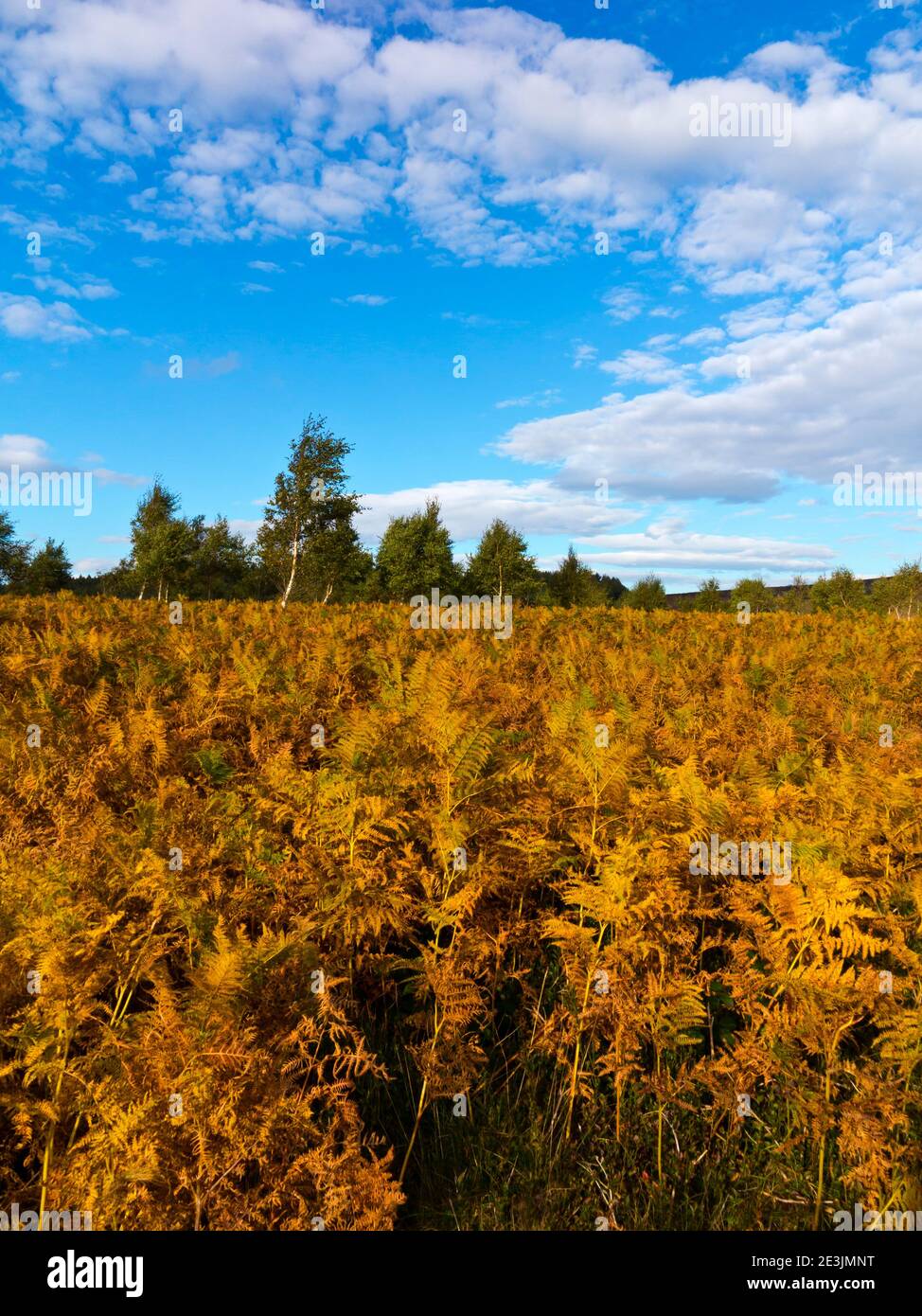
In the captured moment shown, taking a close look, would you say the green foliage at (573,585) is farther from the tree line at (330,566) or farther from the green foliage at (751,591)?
the green foliage at (751,591)

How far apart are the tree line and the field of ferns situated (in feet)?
52.8

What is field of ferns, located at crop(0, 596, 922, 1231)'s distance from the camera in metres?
2.13

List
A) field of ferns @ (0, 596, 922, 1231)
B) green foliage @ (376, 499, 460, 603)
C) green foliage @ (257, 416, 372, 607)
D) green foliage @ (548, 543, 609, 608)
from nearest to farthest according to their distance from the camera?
field of ferns @ (0, 596, 922, 1231)
green foliage @ (257, 416, 372, 607)
green foliage @ (376, 499, 460, 603)
green foliage @ (548, 543, 609, 608)

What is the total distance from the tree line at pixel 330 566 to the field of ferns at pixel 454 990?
16094 millimetres

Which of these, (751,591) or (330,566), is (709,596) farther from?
(330,566)

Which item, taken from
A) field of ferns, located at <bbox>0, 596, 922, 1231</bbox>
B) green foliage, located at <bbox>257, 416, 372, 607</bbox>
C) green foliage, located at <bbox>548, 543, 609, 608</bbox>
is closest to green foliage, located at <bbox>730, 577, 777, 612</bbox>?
green foliage, located at <bbox>548, 543, 609, 608</bbox>

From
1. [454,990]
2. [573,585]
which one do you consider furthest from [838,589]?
[454,990]

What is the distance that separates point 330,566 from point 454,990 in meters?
37.4

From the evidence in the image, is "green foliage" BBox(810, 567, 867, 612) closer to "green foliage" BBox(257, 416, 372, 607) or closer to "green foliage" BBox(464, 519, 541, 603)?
"green foliage" BBox(464, 519, 541, 603)

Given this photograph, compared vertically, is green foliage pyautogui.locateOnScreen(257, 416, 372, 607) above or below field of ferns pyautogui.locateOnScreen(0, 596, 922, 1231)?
above

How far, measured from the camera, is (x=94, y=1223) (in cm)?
204

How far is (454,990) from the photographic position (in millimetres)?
2787
